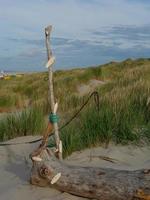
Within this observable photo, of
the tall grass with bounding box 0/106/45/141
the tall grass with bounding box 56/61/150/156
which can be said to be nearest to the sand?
the tall grass with bounding box 56/61/150/156

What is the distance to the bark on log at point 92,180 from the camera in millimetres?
5301

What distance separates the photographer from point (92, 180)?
5.65 m

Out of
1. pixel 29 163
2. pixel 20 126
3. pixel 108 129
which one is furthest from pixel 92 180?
pixel 20 126

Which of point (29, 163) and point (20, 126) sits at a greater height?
point (20, 126)

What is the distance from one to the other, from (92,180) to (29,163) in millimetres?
2115

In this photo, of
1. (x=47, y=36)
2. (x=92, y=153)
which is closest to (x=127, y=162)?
(x=92, y=153)

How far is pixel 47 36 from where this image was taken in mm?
6574

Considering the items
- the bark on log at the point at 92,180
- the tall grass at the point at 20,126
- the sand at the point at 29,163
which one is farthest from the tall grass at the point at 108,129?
the bark on log at the point at 92,180

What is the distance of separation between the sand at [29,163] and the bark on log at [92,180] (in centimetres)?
17

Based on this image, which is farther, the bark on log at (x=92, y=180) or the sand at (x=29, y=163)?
the sand at (x=29, y=163)

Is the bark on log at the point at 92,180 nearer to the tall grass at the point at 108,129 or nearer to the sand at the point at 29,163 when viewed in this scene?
the sand at the point at 29,163

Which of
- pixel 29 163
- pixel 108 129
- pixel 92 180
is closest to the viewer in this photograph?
pixel 92 180

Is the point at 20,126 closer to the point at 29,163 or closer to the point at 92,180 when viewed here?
the point at 29,163

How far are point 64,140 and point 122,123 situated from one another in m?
1.01
